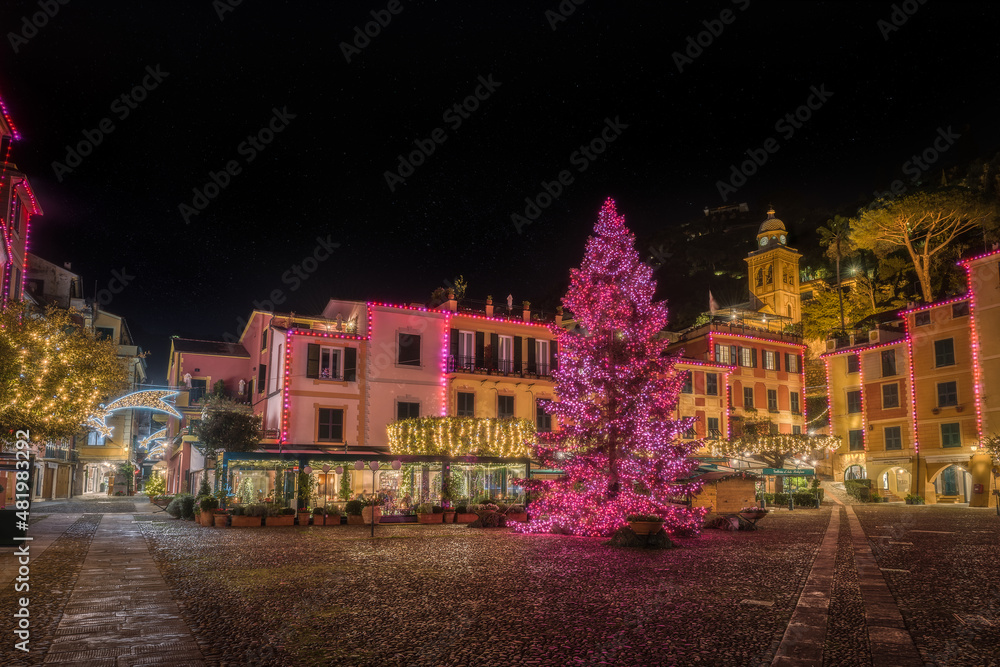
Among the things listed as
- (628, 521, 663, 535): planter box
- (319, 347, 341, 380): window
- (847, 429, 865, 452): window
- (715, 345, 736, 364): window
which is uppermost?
(715, 345, 736, 364): window

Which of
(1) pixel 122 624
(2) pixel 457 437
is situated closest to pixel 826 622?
(1) pixel 122 624

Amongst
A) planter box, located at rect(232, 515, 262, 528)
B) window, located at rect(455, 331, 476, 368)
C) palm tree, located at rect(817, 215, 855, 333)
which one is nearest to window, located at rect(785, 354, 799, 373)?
palm tree, located at rect(817, 215, 855, 333)

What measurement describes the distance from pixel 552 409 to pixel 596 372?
152 centimetres

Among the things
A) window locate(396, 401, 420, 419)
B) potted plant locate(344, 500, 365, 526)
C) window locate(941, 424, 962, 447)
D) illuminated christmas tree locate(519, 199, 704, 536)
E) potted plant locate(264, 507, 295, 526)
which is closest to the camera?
illuminated christmas tree locate(519, 199, 704, 536)

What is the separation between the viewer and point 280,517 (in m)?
23.2

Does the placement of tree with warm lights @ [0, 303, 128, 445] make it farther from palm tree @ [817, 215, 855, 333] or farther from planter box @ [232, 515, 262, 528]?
palm tree @ [817, 215, 855, 333]

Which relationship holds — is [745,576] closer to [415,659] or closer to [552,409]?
[415,659]

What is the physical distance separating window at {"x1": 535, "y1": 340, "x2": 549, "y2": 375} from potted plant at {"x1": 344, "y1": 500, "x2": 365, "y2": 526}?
43.9ft

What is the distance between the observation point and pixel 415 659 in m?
5.68

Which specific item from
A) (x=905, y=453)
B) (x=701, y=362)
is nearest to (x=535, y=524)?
(x=701, y=362)

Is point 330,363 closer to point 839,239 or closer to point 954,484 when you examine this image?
point 954,484

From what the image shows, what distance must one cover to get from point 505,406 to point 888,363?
76.1ft

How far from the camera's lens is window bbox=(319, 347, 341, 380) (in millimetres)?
31609

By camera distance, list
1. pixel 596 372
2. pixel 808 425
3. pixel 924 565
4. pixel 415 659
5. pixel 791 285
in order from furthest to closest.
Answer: pixel 791 285
pixel 808 425
pixel 596 372
pixel 924 565
pixel 415 659
